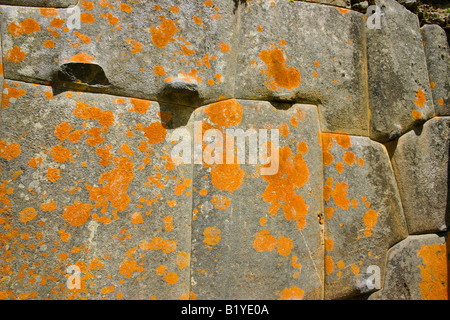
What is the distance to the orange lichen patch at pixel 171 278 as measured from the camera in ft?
4.60

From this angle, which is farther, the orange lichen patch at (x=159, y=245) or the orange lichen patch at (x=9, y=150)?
the orange lichen patch at (x=159, y=245)

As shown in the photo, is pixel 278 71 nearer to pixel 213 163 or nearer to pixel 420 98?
pixel 213 163

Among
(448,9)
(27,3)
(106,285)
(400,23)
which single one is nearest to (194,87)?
(27,3)

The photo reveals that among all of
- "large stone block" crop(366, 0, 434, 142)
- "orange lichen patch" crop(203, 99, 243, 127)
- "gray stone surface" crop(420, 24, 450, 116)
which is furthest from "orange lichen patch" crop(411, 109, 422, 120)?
"orange lichen patch" crop(203, 99, 243, 127)

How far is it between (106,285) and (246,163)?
855mm

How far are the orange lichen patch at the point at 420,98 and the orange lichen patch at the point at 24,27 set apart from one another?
6.86 feet

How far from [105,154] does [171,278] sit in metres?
0.66

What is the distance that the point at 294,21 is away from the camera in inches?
65.6

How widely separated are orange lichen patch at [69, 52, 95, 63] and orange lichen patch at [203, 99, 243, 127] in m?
0.58

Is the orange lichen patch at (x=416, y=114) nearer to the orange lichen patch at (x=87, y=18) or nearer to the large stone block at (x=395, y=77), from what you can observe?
the large stone block at (x=395, y=77)

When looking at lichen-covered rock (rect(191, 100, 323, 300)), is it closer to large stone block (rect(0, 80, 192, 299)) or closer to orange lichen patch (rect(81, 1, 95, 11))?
large stone block (rect(0, 80, 192, 299))

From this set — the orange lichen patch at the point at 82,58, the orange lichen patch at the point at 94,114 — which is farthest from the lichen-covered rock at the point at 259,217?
the orange lichen patch at the point at 82,58

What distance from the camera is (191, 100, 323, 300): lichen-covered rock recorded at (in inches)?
56.2

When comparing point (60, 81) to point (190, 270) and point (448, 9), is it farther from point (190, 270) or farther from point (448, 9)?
point (448, 9)
